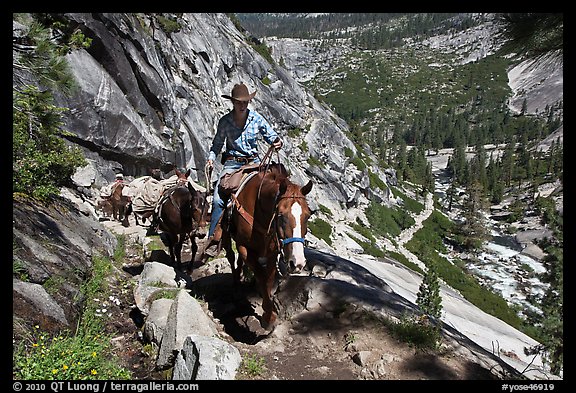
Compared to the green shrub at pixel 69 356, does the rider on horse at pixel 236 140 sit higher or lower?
higher

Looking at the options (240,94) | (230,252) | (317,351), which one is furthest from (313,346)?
(240,94)

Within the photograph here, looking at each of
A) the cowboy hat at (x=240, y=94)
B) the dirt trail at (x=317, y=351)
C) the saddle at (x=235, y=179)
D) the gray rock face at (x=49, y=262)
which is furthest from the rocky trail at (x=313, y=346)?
the cowboy hat at (x=240, y=94)

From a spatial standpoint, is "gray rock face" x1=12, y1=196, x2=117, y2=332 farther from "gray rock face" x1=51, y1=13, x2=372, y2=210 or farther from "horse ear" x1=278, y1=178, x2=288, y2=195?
"gray rock face" x1=51, y1=13, x2=372, y2=210

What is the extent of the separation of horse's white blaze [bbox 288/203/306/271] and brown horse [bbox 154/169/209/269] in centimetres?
468

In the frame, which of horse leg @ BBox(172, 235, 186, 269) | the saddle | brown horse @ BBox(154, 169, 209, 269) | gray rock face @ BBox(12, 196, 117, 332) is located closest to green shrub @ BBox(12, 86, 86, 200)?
gray rock face @ BBox(12, 196, 117, 332)

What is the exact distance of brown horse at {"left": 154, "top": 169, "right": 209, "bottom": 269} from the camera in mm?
9312

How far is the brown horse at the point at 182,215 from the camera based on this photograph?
9312 mm

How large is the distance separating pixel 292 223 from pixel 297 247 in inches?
14.5

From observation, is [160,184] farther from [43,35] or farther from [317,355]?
[317,355]

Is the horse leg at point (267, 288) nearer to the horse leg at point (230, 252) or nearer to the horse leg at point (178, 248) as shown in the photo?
the horse leg at point (230, 252)

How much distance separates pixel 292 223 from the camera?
510cm

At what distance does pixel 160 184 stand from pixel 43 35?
24.6ft

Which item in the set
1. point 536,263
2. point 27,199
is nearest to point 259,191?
point 27,199

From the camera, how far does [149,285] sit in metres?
7.79
